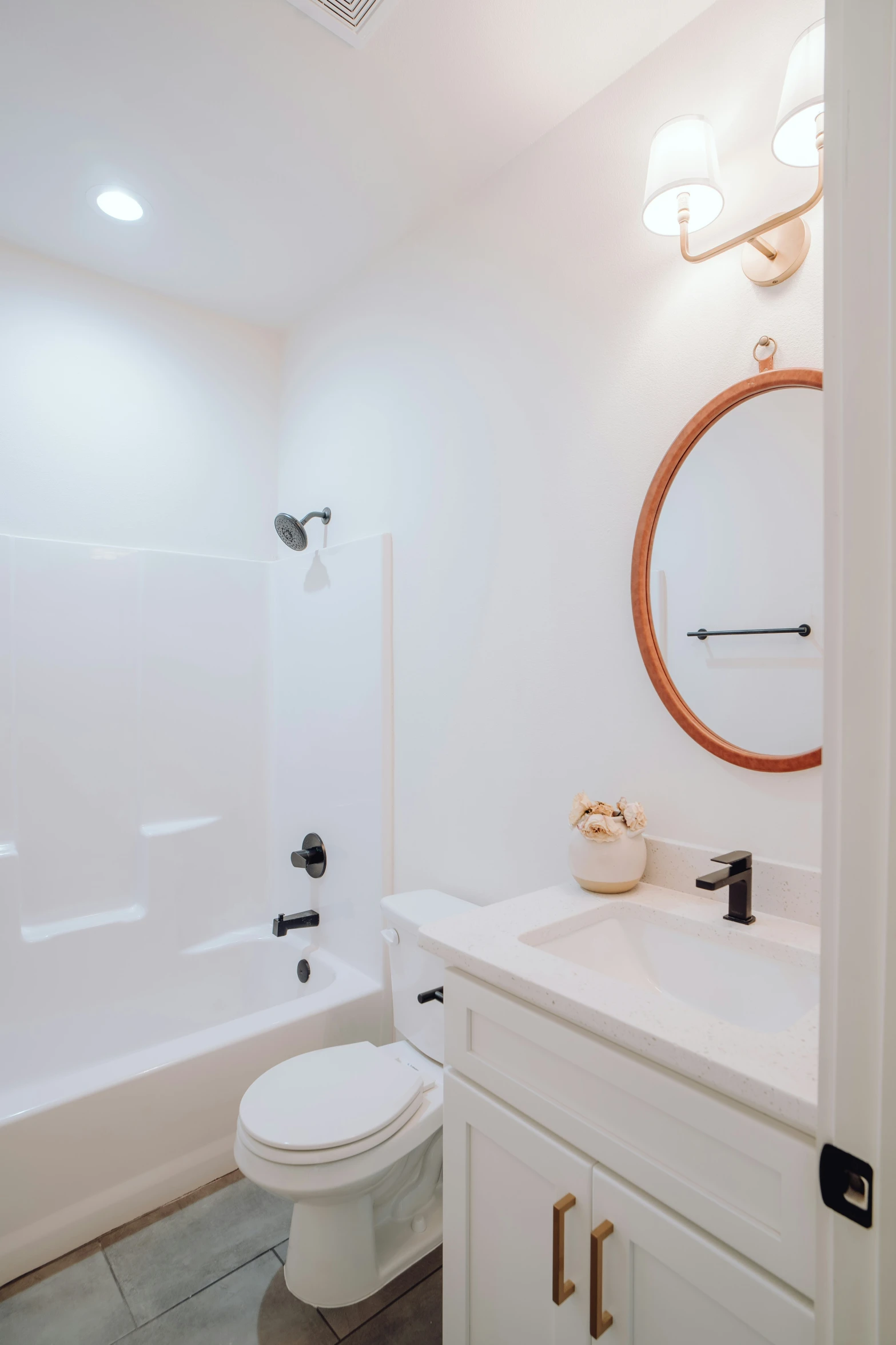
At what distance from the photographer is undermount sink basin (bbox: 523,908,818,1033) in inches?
A: 43.0

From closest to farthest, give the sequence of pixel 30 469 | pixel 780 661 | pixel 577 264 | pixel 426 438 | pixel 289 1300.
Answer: pixel 780 661
pixel 289 1300
pixel 577 264
pixel 426 438
pixel 30 469

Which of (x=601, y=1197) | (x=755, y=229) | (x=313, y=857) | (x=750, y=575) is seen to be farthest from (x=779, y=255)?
(x=313, y=857)

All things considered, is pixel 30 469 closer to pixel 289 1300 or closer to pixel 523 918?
pixel 523 918

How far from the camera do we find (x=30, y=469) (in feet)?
7.48

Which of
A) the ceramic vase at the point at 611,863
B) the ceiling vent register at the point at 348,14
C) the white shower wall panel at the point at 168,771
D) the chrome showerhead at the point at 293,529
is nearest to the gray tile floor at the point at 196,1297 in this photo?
the white shower wall panel at the point at 168,771

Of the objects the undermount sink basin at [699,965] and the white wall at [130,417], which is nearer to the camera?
the undermount sink basin at [699,965]

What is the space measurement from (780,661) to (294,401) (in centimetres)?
216

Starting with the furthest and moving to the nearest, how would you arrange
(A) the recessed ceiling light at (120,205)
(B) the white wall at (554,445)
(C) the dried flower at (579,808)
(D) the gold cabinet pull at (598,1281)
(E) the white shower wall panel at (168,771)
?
1. (E) the white shower wall panel at (168,771)
2. (A) the recessed ceiling light at (120,205)
3. (C) the dried flower at (579,808)
4. (B) the white wall at (554,445)
5. (D) the gold cabinet pull at (598,1281)

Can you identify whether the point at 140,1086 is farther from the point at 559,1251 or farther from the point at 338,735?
the point at 559,1251

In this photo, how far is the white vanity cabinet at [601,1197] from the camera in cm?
76

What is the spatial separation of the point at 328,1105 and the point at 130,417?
2272 millimetres

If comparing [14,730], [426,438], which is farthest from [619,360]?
[14,730]

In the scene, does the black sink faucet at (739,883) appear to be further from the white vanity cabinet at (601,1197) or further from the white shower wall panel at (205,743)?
the white shower wall panel at (205,743)

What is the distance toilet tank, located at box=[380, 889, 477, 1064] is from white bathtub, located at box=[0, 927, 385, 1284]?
342 millimetres
